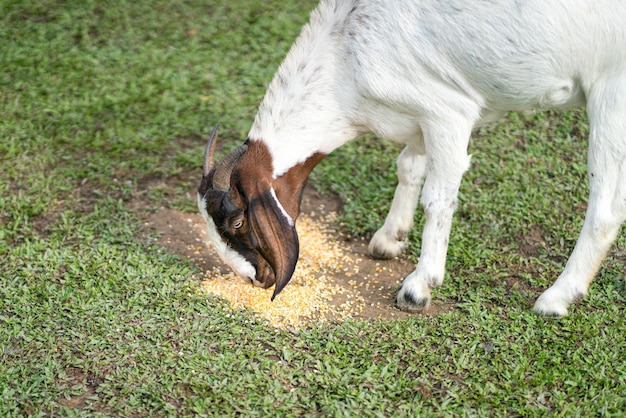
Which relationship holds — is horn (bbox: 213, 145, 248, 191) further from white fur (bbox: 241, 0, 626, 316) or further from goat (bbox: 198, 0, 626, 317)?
white fur (bbox: 241, 0, 626, 316)

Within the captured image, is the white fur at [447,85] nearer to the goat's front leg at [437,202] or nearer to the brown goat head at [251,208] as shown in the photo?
the goat's front leg at [437,202]

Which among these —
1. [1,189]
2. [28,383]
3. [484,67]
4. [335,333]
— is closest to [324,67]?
[484,67]

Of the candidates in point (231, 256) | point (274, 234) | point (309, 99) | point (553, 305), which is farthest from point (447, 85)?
point (231, 256)

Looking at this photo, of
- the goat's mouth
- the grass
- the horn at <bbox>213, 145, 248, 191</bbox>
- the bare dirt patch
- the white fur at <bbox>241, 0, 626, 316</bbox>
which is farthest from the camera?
the bare dirt patch

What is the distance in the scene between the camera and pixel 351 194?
254 inches

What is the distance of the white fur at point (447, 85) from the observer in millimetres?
4586

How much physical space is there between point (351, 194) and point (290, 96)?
5.65ft

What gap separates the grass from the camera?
4.37 m

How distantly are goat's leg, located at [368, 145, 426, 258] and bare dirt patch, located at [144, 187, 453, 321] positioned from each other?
10cm

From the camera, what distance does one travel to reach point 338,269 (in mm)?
5570

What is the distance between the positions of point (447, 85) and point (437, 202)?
736mm

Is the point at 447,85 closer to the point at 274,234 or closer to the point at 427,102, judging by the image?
the point at 427,102

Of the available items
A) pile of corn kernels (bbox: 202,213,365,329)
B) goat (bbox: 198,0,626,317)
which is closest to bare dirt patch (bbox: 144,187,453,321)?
pile of corn kernels (bbox: 202,213,365,329)

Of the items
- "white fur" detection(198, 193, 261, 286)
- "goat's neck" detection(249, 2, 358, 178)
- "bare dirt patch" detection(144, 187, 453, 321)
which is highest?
"goat's neck" detection(249, 2, 358, 178)
